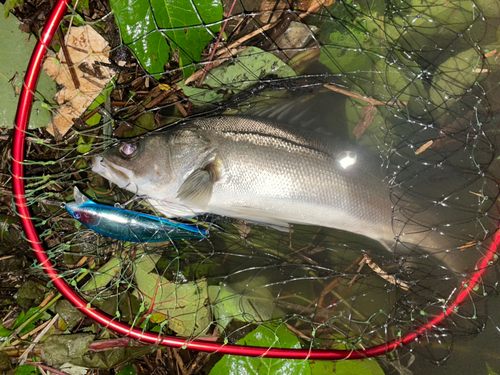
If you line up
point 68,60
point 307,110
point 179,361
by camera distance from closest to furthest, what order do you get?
point 68,60 → point 307,110 → point 179,361

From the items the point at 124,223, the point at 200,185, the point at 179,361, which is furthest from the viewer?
the point at 179,361

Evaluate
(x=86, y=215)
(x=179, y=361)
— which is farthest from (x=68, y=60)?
(x=179, y=361)

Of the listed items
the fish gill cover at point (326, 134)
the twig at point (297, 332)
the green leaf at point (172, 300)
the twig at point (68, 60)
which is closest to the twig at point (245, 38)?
the fish gill cover at point (326, 134)

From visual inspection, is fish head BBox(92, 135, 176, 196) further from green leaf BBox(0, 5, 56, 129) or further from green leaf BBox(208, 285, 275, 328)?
green leaf BBox(208, 285, 275, 328)

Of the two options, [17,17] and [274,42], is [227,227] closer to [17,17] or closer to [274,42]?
[274,42]

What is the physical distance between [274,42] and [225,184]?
1.19 meters

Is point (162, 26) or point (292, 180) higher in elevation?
point (162, 26)

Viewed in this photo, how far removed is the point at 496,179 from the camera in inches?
87.7

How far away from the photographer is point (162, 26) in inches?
85.8

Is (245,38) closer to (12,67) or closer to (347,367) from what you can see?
A: (12,67)

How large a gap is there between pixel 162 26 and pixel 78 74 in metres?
0.77

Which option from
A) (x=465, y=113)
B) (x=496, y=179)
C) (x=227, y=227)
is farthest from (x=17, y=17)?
(x=496, y=179)

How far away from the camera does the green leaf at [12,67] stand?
7.34 ft

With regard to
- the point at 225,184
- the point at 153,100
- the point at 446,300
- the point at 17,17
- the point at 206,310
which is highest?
the point at 17,17
